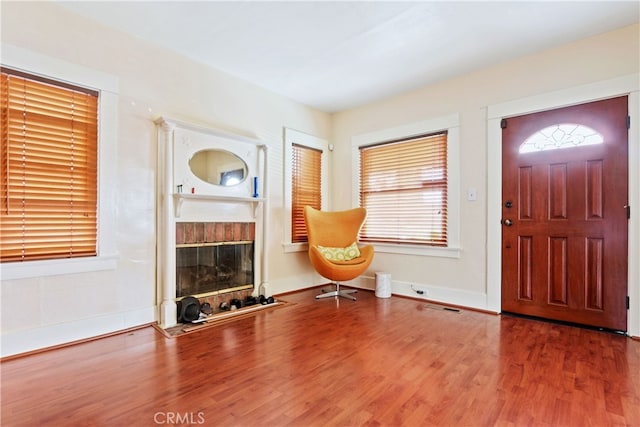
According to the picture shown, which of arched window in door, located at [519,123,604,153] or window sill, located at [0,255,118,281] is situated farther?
arched window in door, located at [519,123,604,153]

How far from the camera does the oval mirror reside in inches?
127

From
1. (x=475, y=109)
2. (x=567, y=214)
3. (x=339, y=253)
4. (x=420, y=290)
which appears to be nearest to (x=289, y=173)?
(x=339, y=253)

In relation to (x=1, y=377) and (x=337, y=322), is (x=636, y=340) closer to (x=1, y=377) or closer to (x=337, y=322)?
(x=337, y=322)

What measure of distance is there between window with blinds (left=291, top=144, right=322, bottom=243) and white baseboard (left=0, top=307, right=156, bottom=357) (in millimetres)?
2042

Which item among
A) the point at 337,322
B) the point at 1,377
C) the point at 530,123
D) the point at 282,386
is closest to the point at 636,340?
the point at 530,123

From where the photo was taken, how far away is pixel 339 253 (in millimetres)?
4004

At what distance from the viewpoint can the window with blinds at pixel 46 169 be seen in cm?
227

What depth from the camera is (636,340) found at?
2564 millimetres

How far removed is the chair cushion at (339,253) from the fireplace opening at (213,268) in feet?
2.97

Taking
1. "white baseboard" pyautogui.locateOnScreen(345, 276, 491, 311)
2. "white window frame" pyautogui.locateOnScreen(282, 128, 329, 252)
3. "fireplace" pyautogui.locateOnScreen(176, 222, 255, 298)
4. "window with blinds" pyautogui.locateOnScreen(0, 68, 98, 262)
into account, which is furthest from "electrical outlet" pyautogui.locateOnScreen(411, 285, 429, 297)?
"window with blinds" pyautogui.locateOnScreen(0, 68, 98, 262)

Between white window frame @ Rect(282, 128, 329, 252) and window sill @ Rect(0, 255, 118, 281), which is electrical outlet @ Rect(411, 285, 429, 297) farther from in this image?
window sill @ Rect(0, 255, 118, 281)
